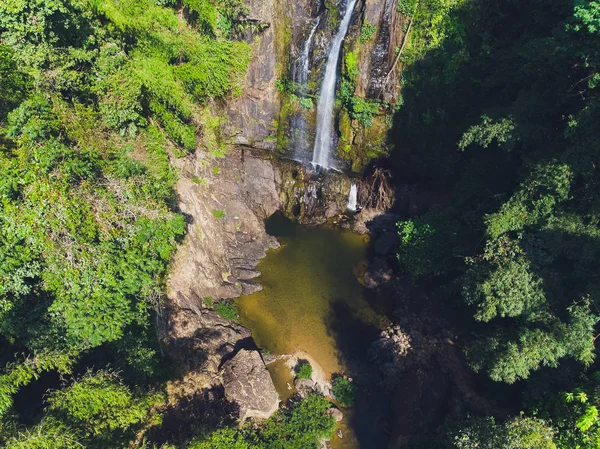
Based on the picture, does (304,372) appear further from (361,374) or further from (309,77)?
(309,77)

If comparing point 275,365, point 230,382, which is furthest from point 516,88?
point 230,382

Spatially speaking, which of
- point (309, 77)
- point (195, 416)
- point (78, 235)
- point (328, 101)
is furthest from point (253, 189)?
point (78, 235)

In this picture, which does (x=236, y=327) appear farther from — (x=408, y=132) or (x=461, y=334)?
(x=408, y=132)

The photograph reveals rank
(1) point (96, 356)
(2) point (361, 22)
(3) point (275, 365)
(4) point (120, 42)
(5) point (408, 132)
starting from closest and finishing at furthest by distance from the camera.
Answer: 1. (1) point (96, 356)
2. (4) point (120, 42)
3. (3) point (275, 365)
4. (2) point (361, 22)
5. (5) point (408, 132)

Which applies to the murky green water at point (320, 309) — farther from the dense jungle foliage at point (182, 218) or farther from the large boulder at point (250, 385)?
the dense jungle foliage at point (182, 218)

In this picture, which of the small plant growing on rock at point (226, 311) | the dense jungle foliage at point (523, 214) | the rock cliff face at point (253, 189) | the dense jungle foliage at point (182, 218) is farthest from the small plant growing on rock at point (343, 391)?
the small plant growing on rock at point (226, 311)

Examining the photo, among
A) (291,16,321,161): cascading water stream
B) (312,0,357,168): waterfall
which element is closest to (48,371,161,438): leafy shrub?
(291,16,321,161): cascading water stream
